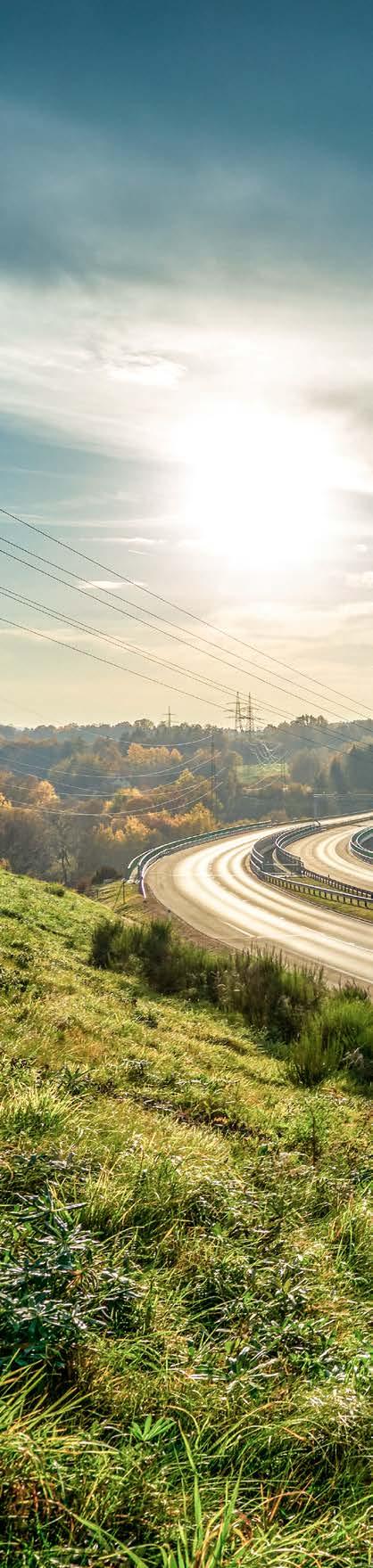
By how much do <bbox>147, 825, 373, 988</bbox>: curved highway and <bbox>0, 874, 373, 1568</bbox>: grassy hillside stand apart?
2011cm

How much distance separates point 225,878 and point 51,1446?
52.0 metres

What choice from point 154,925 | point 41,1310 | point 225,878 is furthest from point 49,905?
point 225,878

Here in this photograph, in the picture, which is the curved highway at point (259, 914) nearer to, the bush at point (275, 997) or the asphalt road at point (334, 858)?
the asphalt road at point (334, 858)

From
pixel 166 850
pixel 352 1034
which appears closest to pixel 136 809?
pixel 166 850

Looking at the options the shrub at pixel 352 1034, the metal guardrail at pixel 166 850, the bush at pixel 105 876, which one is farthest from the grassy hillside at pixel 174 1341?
the bush at pixel 105 876

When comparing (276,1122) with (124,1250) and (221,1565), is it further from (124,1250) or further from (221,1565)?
(221,1565)

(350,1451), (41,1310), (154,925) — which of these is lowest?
(154,925)

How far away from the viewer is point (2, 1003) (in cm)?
826

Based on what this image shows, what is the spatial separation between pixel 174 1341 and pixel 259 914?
36.4 metres

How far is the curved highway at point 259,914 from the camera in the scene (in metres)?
28.2

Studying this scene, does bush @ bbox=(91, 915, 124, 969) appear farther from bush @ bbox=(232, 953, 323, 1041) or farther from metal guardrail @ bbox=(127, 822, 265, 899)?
metal guardrail @ bbox=(127, 822, 265, 899)

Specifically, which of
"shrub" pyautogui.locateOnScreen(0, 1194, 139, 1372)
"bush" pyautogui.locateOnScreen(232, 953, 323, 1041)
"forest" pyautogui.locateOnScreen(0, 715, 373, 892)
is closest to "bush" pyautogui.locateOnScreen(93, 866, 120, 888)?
"forest" pyautogui.locateOnScreen(0, 715, 373, 892)

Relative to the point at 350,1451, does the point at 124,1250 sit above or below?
above

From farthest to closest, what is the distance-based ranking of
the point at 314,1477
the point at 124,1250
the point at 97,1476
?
the point at 124,1250
the point at 314,1477
the point at 97,1476
